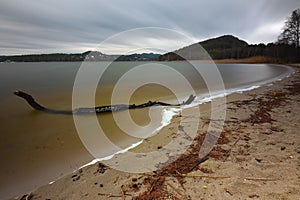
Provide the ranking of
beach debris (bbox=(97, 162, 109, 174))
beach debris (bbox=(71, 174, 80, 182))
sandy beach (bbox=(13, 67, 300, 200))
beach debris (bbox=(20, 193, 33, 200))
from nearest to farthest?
1. sandy beach (bbox=(13, 67, 300, 200))
2. beach debris (bbox=(20, 193, 33, 200))
3. beach debris (bbox=(71, 174, 80, 182))
4. beach debris (bbox=(97, 162, 109, 174))

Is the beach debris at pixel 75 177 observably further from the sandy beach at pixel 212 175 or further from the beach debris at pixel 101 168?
the beach debris at pixel 101 168

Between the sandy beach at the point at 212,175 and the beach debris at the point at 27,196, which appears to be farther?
the beach debris at the point at 27,196

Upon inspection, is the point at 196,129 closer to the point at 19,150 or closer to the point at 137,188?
the point at 137,188

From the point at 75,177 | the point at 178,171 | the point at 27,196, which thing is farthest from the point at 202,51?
the point at 27,196

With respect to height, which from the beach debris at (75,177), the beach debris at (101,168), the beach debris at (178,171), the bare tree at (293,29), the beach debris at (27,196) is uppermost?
the bare tree at (293,29)

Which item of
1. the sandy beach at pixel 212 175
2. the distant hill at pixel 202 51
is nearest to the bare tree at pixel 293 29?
the distant hill at pixel 202 51

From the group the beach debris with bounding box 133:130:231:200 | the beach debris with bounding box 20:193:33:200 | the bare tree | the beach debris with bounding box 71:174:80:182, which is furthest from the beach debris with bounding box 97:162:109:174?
the bare tree

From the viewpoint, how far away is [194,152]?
3295 mm

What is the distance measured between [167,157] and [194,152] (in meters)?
0.55

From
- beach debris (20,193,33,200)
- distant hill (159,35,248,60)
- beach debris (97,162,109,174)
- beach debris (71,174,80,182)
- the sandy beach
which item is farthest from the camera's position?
distant hill (159,35,248,60)

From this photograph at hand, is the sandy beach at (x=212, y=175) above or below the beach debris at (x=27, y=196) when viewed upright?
above

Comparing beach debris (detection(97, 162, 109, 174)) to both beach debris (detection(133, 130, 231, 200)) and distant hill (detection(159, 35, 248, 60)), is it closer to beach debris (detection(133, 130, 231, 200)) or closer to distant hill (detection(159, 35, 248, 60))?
beach debris (detection(133, 130, 231, 200))

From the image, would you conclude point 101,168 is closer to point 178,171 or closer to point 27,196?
point 27,196

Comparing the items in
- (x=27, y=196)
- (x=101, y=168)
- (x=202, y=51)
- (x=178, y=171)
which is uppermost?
(x=202, y=51)
